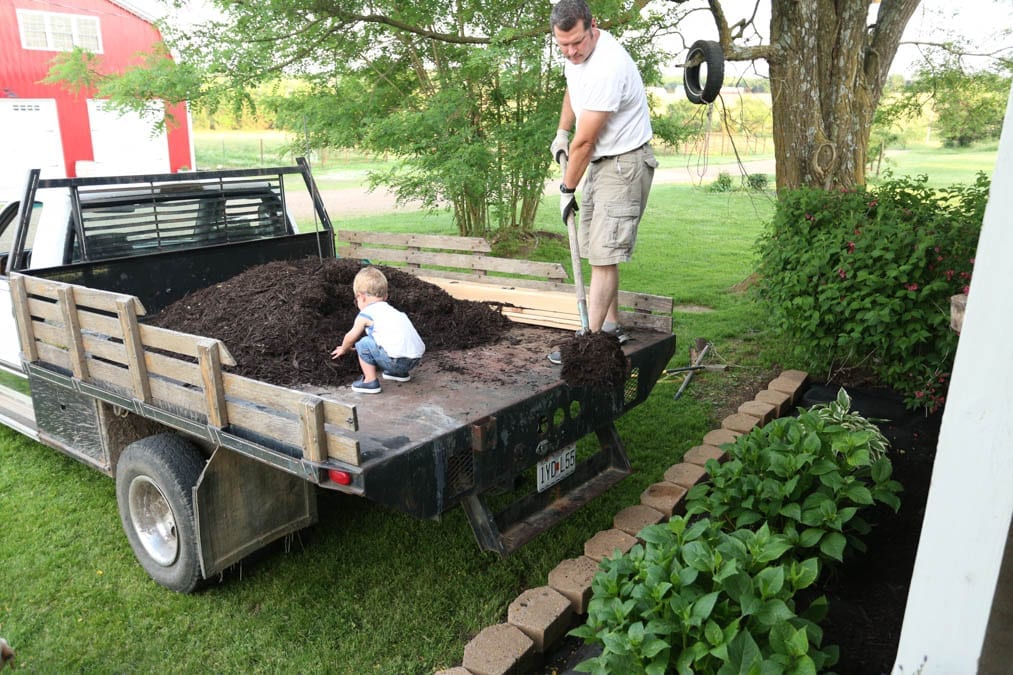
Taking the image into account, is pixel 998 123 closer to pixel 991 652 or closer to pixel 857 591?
pixel 857 591

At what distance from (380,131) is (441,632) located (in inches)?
255

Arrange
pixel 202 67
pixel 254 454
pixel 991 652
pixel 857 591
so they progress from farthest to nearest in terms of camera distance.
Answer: pixel 202 67 → pixel 857 591 → pixel 254 454 → pixel 991 652

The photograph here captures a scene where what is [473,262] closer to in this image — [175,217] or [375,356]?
[375,356]

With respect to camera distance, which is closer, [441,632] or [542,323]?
[441,632]

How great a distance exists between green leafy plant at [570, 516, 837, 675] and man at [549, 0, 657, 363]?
1420 mm

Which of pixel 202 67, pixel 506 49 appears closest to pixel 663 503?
pixel 506 49

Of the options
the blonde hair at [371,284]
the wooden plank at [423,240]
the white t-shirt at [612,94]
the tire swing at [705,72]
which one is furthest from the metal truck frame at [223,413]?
the tire swing at [705,72]

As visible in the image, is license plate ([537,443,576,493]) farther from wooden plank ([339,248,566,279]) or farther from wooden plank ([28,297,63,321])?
wooden plank ([28,297,63,321])

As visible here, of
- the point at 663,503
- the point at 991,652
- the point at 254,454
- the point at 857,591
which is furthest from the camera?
the point at 663,503

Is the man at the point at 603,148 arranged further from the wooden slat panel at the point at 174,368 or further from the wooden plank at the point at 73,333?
the wooden plank at the point at 73,333

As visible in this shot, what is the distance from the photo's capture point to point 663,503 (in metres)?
3.66

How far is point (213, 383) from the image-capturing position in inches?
110

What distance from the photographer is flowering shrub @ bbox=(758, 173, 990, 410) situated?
15.1 feet

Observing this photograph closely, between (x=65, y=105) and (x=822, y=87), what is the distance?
23309mm
